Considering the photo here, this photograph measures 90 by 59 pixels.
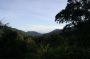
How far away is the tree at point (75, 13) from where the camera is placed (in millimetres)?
40250

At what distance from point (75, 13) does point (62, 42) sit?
955cm

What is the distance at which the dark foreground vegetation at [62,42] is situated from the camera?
2223 centimetres

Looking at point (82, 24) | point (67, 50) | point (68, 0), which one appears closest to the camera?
point (67, 50)

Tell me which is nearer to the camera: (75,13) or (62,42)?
(62,42)

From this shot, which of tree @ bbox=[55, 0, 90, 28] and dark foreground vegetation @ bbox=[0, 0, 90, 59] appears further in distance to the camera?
tree @ bbox=[55, 0, 90, 28]

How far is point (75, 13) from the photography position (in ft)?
133

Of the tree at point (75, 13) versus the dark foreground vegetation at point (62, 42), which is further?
the tree at point (75, 13)

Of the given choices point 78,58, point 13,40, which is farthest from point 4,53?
point 78,58

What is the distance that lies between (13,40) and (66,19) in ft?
47.1

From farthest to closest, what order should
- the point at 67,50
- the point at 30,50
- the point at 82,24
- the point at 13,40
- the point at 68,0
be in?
1. the point at 68,0
2. the point at 82,24
3. the point at 13,40
4. the point at 30,50
5. the point at 67,50

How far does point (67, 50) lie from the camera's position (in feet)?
75.7

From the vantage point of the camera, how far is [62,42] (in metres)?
32.2

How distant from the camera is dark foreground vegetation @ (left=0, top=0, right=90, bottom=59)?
22234 mm

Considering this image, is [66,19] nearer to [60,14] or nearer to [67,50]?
[60,14]
